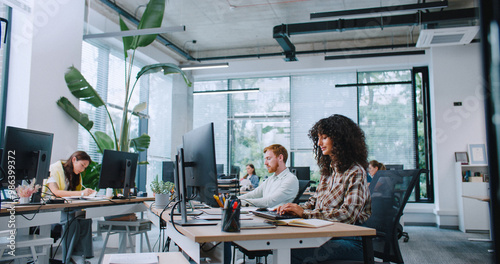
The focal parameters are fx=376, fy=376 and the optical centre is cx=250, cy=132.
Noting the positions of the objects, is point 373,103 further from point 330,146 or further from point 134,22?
point 330,146

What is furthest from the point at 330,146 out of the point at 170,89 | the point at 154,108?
the point at 170,89

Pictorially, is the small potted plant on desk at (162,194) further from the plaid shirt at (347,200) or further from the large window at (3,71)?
the large window at (3,71)

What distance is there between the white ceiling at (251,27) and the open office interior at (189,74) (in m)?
0.33

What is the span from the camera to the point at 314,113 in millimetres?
8883

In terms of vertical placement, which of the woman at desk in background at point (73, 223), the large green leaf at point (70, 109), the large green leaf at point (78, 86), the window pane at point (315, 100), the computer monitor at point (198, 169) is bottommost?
the woman at desk in background at point (73, 223)

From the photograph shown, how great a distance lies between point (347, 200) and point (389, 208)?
1.21 ft

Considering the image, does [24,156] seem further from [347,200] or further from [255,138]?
[255,138]

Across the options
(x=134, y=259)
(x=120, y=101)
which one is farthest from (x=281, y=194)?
(x=120, y=101)

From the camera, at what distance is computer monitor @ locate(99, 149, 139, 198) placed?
3.59 meters

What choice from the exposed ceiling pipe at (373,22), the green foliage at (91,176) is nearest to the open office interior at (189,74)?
the green foliage at (91,176)

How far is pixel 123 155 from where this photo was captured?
150 inches

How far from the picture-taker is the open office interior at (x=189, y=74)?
4.75 meters

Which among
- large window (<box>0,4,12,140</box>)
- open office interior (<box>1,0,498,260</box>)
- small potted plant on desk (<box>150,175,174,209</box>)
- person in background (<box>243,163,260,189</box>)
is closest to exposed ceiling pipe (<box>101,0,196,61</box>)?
open office interior (<box>1,0,498,260</box>)

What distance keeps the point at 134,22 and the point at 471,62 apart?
6.66 meters
